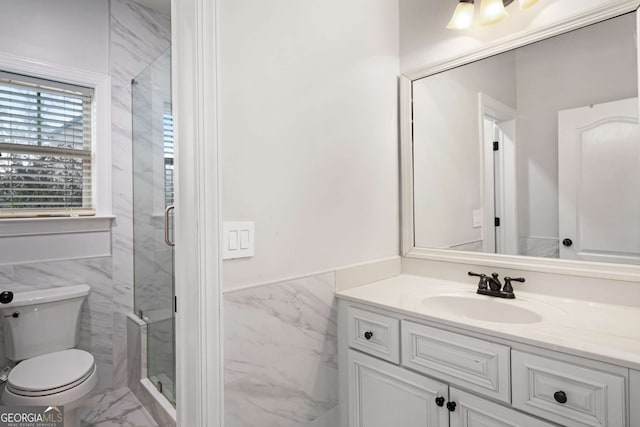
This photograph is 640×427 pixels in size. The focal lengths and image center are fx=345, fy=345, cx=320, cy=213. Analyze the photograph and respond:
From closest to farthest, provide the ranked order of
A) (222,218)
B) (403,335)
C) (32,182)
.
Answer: (222,218) < (403,335) < (32,182)

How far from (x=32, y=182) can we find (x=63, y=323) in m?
0.88

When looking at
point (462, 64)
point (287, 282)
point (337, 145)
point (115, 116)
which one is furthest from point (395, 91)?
point (115, 116)

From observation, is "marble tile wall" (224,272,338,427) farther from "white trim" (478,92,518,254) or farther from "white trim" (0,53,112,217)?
"white trim" (0,53,112,217)

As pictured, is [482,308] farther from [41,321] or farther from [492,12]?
[41,321]

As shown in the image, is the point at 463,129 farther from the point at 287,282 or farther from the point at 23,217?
the point at 23,217

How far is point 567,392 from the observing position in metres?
0.90

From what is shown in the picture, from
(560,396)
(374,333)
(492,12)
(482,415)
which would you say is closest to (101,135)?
(374,333)

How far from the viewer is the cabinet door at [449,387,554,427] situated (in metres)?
0.98

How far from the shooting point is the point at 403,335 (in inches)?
48.9

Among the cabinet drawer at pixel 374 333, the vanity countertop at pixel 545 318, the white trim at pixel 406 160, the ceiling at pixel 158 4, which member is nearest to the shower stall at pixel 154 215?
the ceiling at pixel 158 4

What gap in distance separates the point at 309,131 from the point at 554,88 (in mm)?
1001

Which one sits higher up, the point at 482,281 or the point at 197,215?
the point at 197,215

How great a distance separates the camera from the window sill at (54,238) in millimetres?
1977

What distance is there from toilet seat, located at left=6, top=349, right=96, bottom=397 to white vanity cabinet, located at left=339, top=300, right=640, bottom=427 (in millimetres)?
1356
